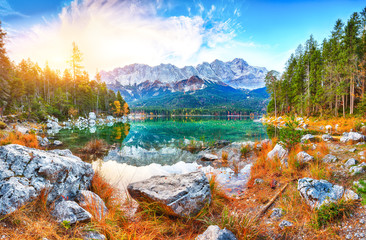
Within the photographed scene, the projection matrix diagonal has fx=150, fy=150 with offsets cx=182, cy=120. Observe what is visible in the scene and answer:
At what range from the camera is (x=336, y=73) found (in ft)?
79.6

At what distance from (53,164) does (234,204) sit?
555 centimetres

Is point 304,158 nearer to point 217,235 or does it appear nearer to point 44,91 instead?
point 217,235

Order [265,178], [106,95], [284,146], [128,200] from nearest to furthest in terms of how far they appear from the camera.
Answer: [128,200] < [265,178] < [284,146] < [106,95]

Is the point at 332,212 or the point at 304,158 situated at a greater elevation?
the point at 332,212

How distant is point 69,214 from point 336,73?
3569 cm

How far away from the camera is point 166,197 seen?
4.00m

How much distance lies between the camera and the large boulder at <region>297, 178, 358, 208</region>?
353 cm

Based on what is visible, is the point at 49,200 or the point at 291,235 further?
the point at 49,200

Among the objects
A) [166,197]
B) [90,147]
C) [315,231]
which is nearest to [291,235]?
[315,231]

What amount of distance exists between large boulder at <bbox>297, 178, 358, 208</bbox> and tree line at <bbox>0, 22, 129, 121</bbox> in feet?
120

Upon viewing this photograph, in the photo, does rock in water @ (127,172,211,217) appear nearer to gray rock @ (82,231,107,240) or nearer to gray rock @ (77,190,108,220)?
gray rock @ (77,190,108,220)

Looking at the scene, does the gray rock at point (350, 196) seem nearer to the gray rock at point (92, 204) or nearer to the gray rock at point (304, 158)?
the gray rock at point (304, 158)

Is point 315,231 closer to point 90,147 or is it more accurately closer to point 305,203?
point 305,203

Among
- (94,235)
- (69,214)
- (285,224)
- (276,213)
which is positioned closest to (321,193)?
(276,213)
